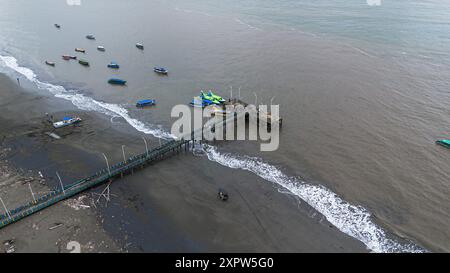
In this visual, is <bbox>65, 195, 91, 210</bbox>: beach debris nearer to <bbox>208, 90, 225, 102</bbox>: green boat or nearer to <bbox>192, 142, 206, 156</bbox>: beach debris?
<bbox>192, 142, 206, 156</bbox>: beach debris

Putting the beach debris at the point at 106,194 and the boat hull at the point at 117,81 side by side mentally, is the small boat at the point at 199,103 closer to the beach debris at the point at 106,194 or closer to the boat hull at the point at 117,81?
the boat hull at the point at 117,81

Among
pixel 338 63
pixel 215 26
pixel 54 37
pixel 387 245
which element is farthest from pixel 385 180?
pixel 54 37

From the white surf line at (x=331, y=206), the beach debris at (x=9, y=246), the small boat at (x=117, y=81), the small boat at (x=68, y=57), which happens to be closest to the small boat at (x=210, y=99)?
the white surf line at (x=331, y=206)

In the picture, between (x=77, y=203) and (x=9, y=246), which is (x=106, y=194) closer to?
(x=77, y=203)

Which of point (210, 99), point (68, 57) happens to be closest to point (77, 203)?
point (210, 99)

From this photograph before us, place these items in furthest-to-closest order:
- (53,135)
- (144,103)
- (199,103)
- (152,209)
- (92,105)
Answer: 1. (199,103)
2. (92,105)
3. (144,103)
4. (53,135)
5. (152,209)

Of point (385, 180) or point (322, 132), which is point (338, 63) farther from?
point (385, 180)

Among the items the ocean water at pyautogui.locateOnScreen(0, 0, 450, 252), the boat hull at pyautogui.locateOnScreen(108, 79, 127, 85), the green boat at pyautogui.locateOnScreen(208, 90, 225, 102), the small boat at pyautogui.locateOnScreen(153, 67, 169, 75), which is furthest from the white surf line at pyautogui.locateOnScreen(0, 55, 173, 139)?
the small boat at pyautogui.locateOnScreen(153, 67, 169, 75)
